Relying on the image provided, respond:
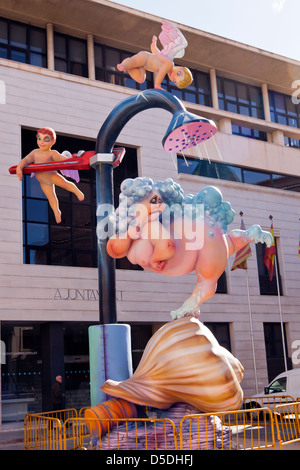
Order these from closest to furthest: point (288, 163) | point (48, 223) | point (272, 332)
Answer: point (48, 223) < point (272, 332) < point (288, 163)

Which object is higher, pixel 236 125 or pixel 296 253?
pixel 236 125

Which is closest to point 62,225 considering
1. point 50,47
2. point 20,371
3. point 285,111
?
point 20,371

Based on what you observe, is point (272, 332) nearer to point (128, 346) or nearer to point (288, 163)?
point (288, 163)

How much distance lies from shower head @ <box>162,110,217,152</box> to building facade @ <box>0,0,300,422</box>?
468 inches

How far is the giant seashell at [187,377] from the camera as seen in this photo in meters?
9.23

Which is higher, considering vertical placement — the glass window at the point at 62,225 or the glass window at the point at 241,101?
the glass window at the point at 241,101

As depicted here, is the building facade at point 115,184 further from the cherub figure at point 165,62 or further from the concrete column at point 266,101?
the cherub figure at point 165,62

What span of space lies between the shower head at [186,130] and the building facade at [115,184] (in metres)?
11.9

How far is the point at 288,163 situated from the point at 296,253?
4.87 m

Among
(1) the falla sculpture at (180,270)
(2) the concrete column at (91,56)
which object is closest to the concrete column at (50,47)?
(2) the concrete column at (91,56)

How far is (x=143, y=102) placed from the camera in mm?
11508

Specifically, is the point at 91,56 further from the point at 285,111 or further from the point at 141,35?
the point at 285,111
